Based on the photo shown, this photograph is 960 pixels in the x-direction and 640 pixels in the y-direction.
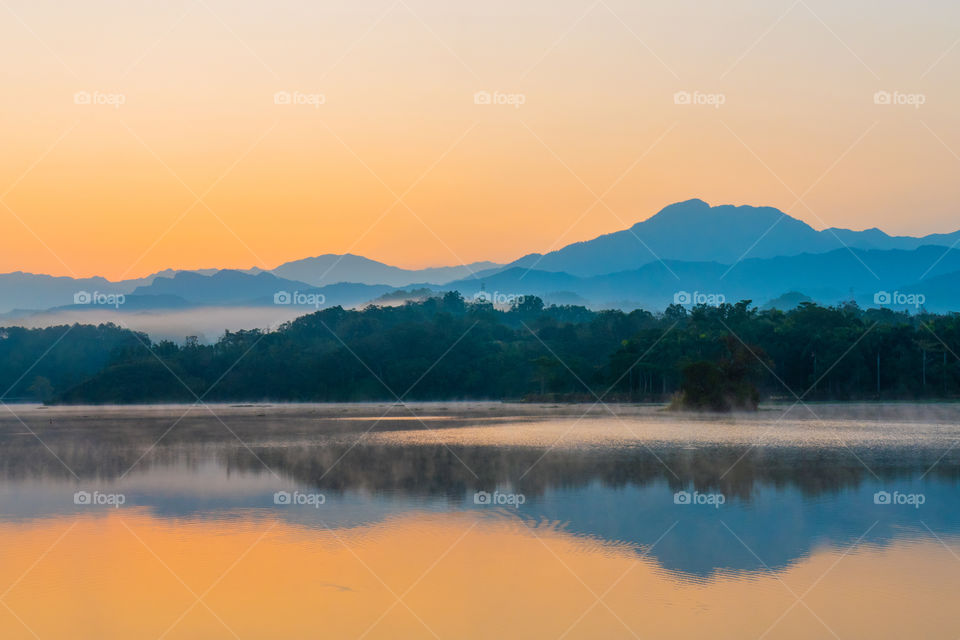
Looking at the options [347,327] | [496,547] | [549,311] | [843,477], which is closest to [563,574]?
[496,547]

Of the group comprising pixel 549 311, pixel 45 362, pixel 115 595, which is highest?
pixel 549 311

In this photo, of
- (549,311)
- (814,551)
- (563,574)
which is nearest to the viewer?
(563,574)

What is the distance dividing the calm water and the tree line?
126 ft

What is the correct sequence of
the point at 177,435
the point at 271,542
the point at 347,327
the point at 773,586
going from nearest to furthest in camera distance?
the point at 773,586, the point at 271,542, the point at 177,435, the point at 347,327

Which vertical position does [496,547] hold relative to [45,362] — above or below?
below

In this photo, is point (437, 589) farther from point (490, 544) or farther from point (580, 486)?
point (580, 486)

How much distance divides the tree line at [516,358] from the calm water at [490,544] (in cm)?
3840

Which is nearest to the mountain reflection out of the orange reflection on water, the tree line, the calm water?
the calm water

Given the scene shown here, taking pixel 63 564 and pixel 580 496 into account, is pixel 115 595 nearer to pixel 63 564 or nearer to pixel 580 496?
pixel 63 564

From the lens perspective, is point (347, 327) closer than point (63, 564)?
No

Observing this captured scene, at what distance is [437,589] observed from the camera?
44.9 ft

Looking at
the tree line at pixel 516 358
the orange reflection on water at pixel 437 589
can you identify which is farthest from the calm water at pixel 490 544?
the tree line at pixel 516 358

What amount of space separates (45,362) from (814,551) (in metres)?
146

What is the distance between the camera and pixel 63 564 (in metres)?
15.8
